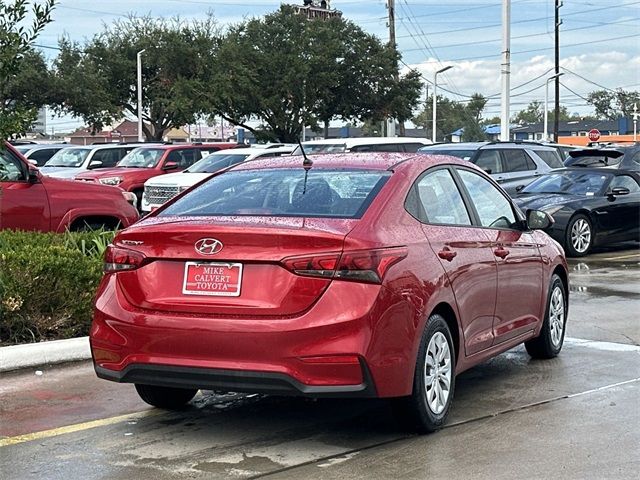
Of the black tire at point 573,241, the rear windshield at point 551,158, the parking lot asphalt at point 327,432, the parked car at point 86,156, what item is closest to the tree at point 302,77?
the parked car at point 86,156

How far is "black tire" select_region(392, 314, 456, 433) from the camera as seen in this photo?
5629 millimetres

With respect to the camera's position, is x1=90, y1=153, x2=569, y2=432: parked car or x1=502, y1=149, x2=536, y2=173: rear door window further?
x1=502, y1=149, x2=536, y2=173: rear door window

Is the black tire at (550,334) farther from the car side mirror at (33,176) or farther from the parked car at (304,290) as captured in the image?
the car side mirror at (33,176)

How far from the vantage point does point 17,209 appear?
1175 centimetres

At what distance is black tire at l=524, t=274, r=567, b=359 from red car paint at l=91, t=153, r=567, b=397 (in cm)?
192

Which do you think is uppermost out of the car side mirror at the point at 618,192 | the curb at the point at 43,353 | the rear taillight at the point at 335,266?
the rear taillight at the point at 335,266

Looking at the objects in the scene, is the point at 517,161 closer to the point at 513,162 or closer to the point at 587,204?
the point at 513,162

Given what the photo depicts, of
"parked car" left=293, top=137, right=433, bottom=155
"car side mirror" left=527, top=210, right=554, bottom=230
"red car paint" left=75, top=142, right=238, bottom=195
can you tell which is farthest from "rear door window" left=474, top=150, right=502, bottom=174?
"car side mirror" left=527, top=210, right=554, bottom=230

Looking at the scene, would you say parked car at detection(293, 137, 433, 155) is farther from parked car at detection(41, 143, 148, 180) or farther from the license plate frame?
the license plate frame

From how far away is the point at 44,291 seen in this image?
838 centimetres

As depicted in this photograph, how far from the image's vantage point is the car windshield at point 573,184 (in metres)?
16.8

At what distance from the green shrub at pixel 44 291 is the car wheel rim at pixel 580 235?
922 centimetres

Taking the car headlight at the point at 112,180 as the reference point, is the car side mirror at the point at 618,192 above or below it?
below

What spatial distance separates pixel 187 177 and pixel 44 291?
13.0 metres
